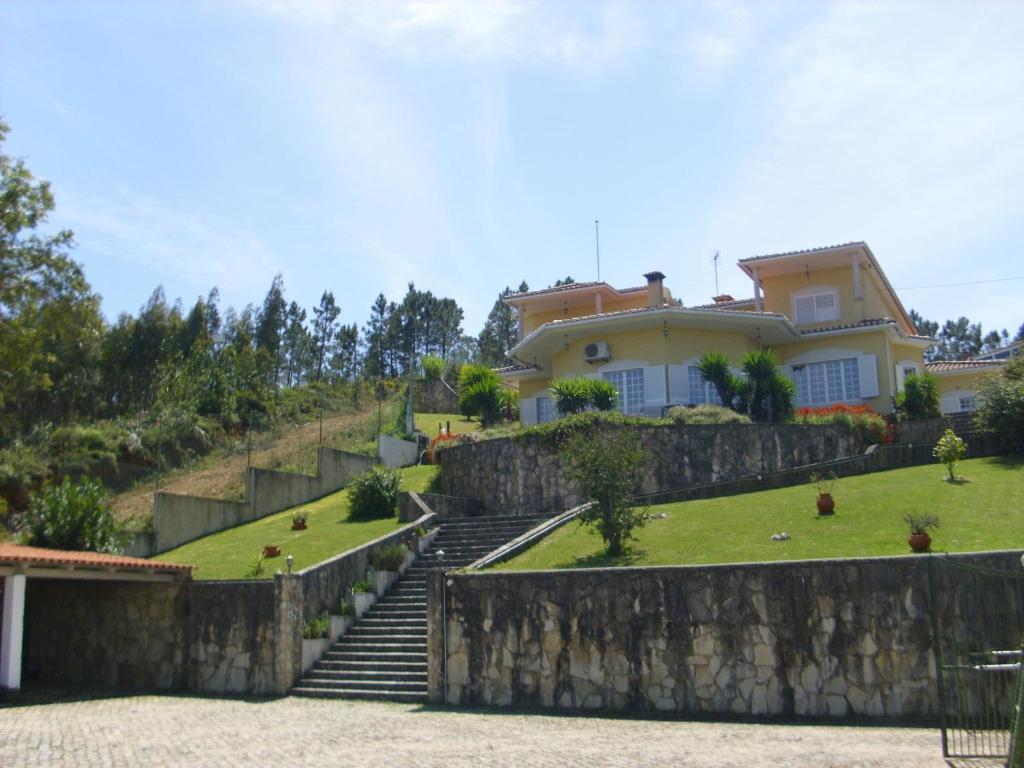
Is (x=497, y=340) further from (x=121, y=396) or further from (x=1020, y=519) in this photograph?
(x=1020, y=519)

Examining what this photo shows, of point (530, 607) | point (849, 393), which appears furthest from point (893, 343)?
point (530, 607)

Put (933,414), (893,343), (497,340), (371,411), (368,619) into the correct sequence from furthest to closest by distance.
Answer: (497,340) < (371,411) < (893,343) < (933,414) < (368,619)

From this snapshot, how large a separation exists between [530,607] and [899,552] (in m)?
6.48

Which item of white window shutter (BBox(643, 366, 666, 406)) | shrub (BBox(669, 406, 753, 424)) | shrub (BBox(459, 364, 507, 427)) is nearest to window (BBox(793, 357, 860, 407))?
white window shutter (BBox(643, 366, 666, 406))

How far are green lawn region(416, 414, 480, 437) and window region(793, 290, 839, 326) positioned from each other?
1476 cm

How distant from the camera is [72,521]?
23422mm

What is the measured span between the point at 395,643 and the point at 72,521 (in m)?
10.4

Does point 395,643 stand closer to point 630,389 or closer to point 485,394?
point 630,389

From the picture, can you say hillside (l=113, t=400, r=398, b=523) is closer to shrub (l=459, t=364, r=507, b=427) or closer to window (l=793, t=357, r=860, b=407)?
shrub (l=459, t=364, r=507, b=427)

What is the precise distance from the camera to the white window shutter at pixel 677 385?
98.9 feet

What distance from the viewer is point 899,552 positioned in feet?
50.3

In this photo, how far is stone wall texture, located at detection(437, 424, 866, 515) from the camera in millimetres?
24625

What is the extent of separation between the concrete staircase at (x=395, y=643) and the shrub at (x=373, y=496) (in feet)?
15.2

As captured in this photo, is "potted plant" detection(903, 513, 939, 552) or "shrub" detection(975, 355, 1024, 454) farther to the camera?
"shrub" detection(975, 355, 1024, 454)
